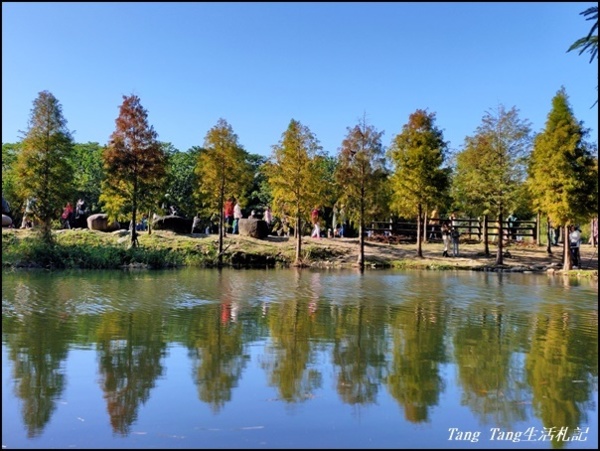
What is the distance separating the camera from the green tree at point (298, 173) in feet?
102

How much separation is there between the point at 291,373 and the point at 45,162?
24.3 metres

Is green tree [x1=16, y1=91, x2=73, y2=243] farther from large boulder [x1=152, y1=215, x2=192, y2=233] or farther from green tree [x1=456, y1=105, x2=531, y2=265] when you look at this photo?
green tree [x1=456, y1=105, x2=531, y2=265]

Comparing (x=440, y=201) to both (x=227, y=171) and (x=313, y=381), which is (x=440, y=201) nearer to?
(x=227, y=171)

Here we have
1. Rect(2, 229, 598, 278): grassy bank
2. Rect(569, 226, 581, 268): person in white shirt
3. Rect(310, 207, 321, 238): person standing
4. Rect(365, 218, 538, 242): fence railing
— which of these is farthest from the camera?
Rect(365, 218, 538, 242): fence railing

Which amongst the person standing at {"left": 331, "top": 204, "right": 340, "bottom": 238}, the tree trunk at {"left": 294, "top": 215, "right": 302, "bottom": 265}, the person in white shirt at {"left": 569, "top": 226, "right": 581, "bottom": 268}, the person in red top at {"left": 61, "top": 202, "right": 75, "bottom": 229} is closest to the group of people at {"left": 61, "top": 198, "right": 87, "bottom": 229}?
the person in red top at {"left": 61, "top": 202, "right": 75, "bottom": 229}

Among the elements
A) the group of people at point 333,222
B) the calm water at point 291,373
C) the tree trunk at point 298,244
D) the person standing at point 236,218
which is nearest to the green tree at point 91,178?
the person standing at point 236,218

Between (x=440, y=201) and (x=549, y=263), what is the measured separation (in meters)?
6.18

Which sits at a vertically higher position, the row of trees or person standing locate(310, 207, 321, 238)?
the row of trees

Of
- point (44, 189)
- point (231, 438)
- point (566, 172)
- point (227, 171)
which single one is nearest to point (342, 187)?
point (227, 171)

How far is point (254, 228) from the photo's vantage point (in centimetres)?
3472

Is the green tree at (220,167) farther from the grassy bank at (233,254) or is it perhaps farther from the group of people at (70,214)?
the group of people at (70,214)

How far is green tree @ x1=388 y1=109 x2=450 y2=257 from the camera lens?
105 feet

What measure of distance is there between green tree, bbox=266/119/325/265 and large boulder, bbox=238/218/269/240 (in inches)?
150

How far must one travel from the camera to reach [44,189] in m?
28.5
